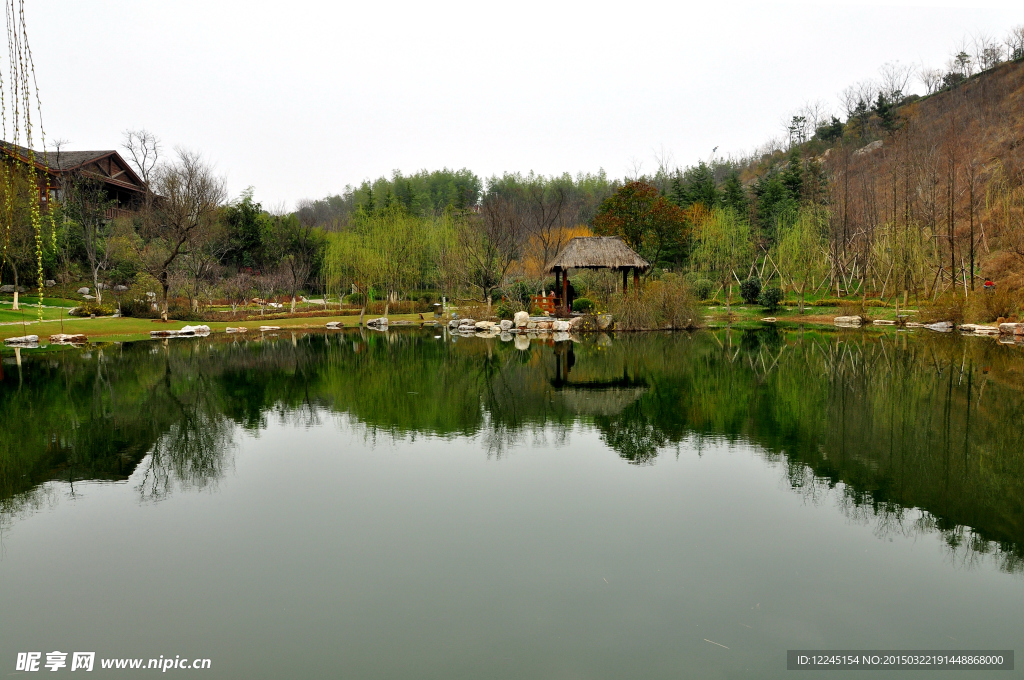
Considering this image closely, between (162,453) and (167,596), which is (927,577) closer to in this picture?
(167,596)

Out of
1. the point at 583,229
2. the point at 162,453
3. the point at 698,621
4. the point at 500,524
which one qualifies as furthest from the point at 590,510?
the point at 583,229

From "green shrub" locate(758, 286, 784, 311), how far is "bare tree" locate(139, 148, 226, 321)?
2772 centimetres

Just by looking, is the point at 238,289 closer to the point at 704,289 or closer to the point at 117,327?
the point at 117,327

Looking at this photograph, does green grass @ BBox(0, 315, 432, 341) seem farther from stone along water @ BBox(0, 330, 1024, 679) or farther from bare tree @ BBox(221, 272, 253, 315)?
stone along water @ BBox(0, 330, 1024, 679)

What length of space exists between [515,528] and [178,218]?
28341 millimetres

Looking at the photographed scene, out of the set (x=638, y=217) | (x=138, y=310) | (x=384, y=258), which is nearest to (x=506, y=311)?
(x=384, y=258)

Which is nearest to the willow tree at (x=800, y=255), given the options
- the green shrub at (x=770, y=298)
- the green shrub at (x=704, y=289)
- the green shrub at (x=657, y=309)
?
the green shrub at (x=770, y=298)

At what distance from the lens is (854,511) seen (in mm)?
5656

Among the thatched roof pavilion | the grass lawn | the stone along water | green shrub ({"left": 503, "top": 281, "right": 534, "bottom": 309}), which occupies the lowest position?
the stone along water

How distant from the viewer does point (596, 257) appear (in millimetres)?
26516

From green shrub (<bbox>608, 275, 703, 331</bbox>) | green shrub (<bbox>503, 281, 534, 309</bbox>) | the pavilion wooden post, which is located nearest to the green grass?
green shrub (<bbox>503, 281, 534, 309</bbox>)

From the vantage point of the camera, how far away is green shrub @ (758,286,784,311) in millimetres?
32969

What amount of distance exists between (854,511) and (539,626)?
11.1 ft

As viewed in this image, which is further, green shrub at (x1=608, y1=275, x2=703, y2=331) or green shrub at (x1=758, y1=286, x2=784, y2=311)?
green shrub at (x1=758, y1=286, x2=784, y2=311)
